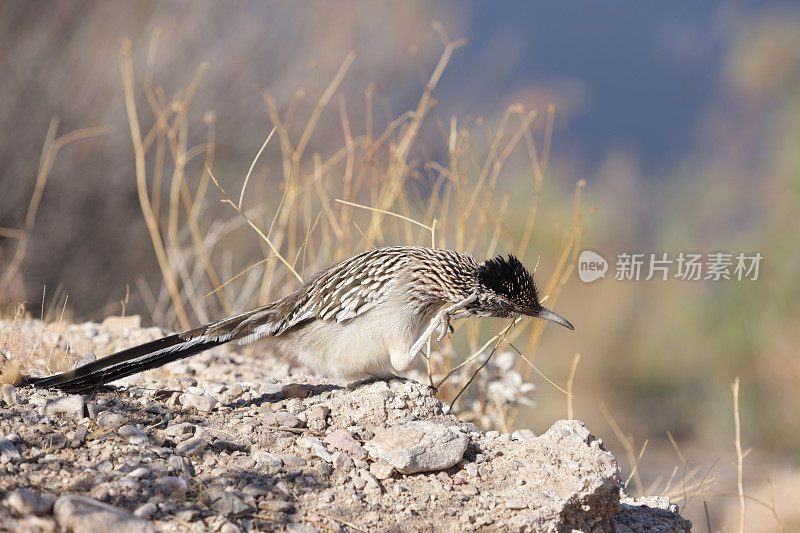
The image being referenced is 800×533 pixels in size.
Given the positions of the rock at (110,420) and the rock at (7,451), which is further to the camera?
the rock at (110,420)

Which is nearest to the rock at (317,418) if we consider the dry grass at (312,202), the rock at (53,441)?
the rock at (53,441)

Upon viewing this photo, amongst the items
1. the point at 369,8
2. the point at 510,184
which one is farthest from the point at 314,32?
the point at 510,184

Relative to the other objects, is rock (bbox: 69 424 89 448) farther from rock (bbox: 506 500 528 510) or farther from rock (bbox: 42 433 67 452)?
rock (bbox: 506 500 528 510)

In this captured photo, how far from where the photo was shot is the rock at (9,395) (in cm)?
305

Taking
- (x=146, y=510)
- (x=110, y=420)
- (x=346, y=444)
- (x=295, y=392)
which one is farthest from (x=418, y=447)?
(x=110, y=420)

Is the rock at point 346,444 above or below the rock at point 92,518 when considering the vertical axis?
below

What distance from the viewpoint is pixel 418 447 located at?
306 cm

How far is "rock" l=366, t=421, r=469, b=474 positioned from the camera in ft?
9.95

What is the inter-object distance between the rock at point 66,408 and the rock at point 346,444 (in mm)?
964

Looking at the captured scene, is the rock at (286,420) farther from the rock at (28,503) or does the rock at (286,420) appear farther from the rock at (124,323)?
the rock at (124,323)

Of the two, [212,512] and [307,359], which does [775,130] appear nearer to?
[307,359]

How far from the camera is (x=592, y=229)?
35.6 feet

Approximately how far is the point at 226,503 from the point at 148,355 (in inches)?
44.4

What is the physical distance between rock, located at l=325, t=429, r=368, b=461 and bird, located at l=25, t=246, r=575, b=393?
48 cm
